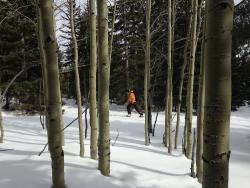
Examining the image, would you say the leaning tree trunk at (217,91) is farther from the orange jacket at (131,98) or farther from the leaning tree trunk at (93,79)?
the orange jacket at (131,98)

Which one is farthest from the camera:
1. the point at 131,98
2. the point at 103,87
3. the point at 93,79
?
the point at 131,98

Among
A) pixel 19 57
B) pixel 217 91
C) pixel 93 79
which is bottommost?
pixel 217 91

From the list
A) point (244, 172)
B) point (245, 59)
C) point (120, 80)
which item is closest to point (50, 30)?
point (244, 172)

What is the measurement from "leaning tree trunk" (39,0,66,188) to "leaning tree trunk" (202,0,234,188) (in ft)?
6.64

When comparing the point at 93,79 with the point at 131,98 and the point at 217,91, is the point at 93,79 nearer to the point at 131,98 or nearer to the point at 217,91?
the point at 217,91

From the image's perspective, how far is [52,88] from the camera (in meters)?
4.06

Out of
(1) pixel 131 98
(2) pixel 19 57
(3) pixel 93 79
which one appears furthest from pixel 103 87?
(2) pixel 19 57

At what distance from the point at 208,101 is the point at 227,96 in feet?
0.43

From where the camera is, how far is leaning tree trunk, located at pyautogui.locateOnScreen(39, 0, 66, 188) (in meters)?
3.96

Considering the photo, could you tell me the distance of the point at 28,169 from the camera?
16.1 feet

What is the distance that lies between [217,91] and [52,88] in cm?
214

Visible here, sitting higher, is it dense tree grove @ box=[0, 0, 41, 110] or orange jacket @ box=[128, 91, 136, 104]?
dense tree grove @ box=[0, 0, 41, 110]

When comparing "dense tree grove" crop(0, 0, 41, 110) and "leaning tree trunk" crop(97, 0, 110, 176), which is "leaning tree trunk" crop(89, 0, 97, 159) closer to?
"leaning tree trunk" crop(97, 0, 110, 176)

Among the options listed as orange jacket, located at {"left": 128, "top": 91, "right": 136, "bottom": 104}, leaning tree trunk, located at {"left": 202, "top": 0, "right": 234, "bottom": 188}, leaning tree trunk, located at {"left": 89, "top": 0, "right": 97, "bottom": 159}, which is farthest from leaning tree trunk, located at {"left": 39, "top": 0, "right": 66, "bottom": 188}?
orange jacket, located at {"left": 128, "top": 91, "right": 136, "bottom": 104}
